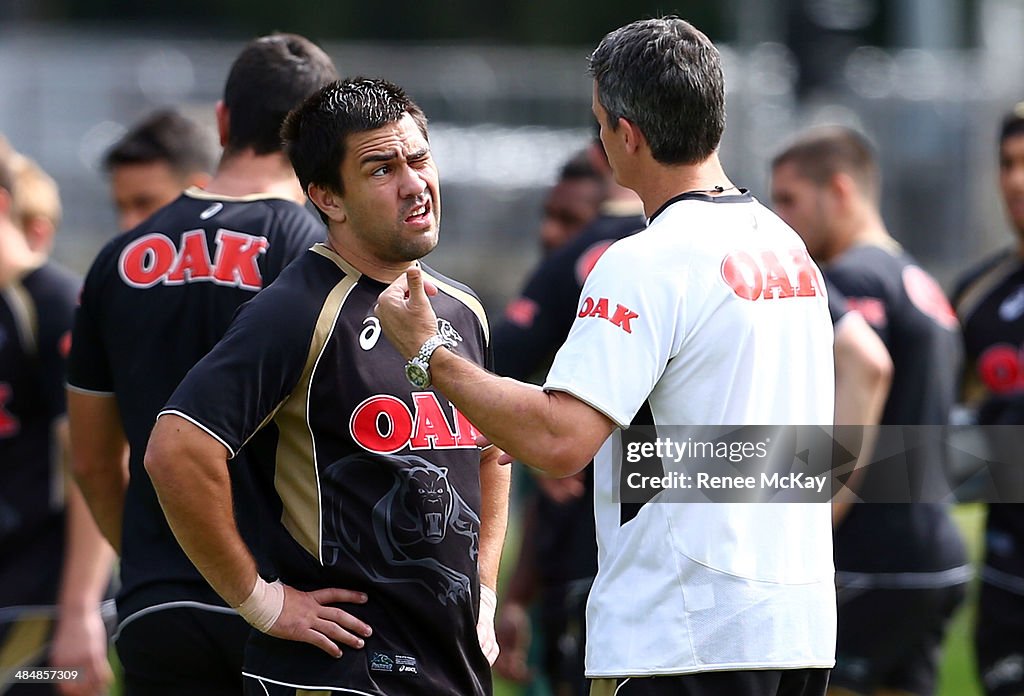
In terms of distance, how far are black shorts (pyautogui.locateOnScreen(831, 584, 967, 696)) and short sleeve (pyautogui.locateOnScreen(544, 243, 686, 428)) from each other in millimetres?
3245

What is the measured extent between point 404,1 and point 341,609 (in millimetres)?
21159

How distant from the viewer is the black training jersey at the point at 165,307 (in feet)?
13.4

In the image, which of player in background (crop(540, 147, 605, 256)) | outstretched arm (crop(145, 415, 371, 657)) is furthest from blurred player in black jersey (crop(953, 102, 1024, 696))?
outstretched arm (crop(145, 415, 371, 657))

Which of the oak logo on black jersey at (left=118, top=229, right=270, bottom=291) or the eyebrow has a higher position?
the eyebrow

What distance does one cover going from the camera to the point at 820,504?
3.61 metres

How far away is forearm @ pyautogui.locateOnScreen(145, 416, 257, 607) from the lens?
3293mm

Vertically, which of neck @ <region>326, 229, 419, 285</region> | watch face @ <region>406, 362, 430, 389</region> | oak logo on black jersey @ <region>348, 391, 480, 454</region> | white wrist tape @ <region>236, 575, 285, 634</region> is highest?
neck @ <region>326, 229, 419, 285</region>

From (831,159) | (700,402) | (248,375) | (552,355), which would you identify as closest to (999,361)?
(831,159)

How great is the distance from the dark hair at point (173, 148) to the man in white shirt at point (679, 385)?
223 centimetres

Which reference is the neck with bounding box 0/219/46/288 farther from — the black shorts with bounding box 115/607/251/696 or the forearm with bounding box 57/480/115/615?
the black shorts with bounding box 115/607/251/696

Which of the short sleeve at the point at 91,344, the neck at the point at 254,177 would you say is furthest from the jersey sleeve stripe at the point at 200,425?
the neck at the point at 254,177

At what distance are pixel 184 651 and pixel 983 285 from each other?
3.74 meters

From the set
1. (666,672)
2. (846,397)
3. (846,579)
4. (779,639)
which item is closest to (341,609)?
(666,672)

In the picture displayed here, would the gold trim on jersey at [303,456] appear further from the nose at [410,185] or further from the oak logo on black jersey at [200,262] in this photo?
the oak logo on black jersey at [200,262]
